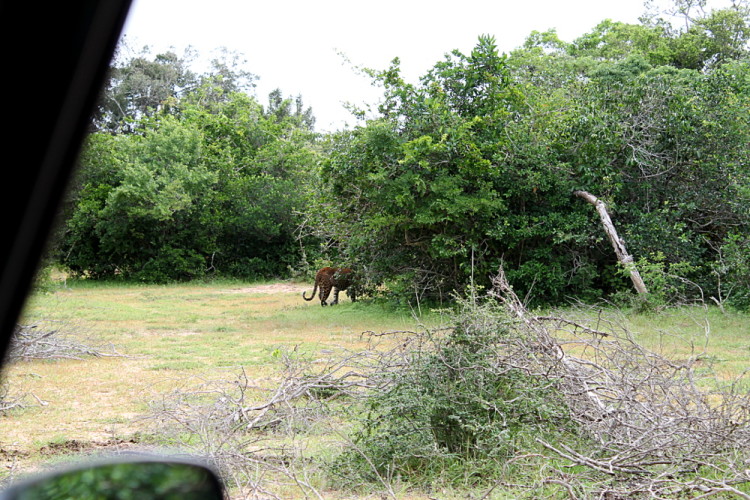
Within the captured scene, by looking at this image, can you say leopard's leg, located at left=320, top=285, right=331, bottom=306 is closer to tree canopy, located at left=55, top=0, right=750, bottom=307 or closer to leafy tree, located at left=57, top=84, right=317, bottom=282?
tree canopy, located at left=55, top=0, right=750, bottom=307

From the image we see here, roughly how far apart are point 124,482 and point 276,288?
21432 mm

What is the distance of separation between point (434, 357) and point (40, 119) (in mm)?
4276

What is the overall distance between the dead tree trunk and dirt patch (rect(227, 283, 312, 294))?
10.5m

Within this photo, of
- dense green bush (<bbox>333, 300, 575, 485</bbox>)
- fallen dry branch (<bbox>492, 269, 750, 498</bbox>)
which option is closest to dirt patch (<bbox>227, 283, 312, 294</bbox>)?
dense green bush (<bbox>333, 300, 575, 485</bbox>)

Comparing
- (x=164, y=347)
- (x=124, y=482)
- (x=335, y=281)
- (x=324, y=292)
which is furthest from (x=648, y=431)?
(x=324, y=292)

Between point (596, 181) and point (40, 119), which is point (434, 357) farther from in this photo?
point (596, 181)

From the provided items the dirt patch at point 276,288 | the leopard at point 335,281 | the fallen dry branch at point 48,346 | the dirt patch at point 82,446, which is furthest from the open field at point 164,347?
the dirt patch at point 276,288

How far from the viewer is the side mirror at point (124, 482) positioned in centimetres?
94

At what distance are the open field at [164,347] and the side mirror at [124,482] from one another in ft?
12.7

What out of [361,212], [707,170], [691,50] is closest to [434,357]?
[361,212]

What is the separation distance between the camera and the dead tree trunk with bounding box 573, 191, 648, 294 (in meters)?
12.1

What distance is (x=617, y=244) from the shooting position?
12.4 meters

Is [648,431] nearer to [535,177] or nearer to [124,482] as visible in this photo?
[124,482]

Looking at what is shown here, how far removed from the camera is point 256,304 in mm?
17500
